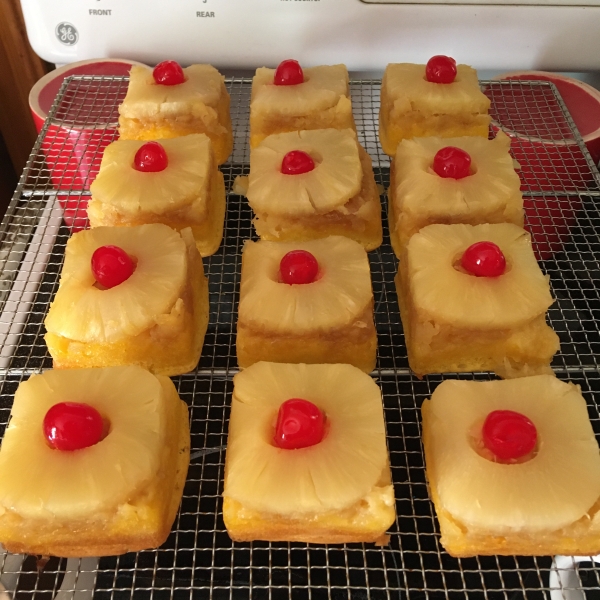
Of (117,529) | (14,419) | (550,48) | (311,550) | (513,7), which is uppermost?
(513,7)

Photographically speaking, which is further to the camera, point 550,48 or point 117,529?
point 550,48

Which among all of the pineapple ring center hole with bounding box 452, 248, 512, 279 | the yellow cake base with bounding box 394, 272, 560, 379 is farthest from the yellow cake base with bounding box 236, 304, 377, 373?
the pineapple ring center hole with bounding box 452, 248, 512, 279

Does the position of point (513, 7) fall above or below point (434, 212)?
above

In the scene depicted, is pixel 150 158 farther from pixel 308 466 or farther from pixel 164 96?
pixel 308 466

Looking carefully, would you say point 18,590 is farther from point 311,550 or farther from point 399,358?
point 399,358

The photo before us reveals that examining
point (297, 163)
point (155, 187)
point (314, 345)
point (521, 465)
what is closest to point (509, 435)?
point (521, 465)

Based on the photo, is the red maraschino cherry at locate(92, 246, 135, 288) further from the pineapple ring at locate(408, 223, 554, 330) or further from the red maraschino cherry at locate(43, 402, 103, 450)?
the pineapple ring at locate(408, 223, 554, 330)

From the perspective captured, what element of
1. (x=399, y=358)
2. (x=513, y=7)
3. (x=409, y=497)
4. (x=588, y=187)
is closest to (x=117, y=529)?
(x=409, y=497)
